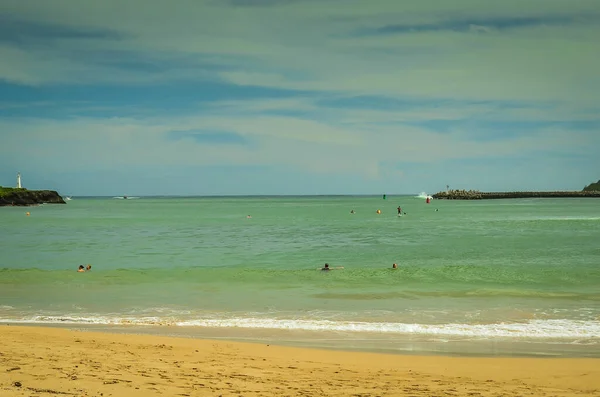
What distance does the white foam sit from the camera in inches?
541

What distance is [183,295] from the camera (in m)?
20.6

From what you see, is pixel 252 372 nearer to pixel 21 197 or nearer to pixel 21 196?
pixel 21 197

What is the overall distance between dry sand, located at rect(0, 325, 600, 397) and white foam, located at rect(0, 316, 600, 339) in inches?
102

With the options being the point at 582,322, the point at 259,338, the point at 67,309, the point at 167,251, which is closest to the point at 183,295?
the point at 67,309

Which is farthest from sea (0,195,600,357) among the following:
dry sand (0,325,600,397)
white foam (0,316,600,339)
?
dry sand (0,325,600,397)

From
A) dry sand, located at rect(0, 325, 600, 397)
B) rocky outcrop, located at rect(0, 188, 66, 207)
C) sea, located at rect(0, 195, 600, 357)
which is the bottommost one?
sea, located at rect(0, 195, 600, 357)

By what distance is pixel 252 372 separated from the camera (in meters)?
9.62

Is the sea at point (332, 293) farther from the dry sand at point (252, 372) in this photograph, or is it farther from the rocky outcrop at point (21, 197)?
the rocky outcrop at point (21, 197)

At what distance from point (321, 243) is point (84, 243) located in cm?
2006

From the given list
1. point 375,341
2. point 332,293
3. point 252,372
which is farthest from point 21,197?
point 252,372

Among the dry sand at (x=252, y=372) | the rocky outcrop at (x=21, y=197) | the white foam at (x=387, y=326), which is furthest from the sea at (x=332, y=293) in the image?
the rocky outcrop at (x=21, y=197)

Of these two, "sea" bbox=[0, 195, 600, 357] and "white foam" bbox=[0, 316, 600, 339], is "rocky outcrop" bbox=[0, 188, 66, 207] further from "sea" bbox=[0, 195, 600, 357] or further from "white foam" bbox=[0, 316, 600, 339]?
"white foam" bbox=[0, 316, 600, 339]

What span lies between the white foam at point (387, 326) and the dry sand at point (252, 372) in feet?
8.51

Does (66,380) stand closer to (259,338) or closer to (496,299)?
(259,338)
